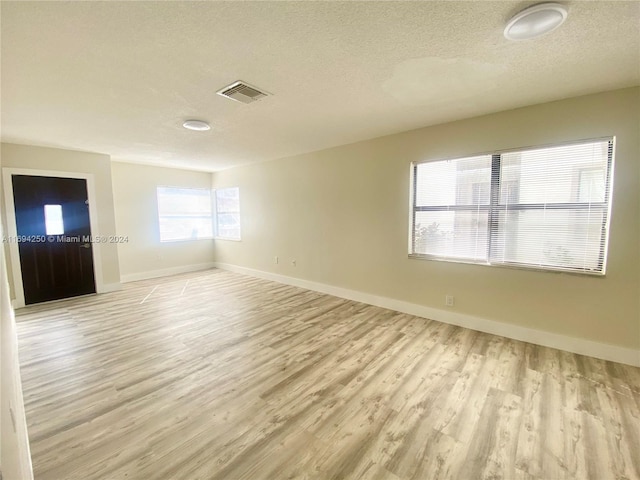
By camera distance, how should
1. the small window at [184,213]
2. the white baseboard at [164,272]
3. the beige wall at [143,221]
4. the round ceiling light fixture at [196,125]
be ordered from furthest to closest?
1. the small window at [184,213]
2. the white baseboard at [164,272]
3. the beige wall at [143,221]
4. the round ceiling light fixture at [196,125]

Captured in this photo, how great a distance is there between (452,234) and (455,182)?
0.65m

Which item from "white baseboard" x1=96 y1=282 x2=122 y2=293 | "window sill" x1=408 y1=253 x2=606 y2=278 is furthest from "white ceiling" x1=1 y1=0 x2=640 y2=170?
"white baseboard" x1=96 y1=282 x2=122 y2=293

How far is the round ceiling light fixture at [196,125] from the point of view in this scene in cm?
312

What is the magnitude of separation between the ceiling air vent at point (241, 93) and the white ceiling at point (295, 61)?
0.27 feet

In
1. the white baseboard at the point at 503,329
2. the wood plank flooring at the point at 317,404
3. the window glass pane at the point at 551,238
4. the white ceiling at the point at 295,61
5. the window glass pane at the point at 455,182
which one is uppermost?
the white ceiling at the point at 295,61

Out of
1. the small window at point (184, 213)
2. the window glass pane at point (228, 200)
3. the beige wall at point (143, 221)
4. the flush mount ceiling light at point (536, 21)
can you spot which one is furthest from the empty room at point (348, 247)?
the window glass pane at point (228, 200)

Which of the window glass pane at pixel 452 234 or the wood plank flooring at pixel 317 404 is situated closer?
the wood plank flooring at pixel 317 404

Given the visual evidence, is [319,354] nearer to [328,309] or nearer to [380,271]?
[328,309]

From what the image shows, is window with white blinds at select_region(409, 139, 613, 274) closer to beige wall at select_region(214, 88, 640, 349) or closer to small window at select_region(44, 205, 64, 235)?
beige wall at select_region(214, 88, 640, 349)

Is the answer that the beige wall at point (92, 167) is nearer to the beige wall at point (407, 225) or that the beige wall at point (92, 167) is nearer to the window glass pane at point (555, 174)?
the beige wall at point (407, 225)

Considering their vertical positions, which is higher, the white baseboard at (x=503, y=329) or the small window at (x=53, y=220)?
the small window at (x=53, y=220)

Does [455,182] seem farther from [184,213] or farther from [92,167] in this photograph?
[184,213]

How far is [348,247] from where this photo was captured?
441 centimetres

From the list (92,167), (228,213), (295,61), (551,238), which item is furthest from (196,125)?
(551,238)
